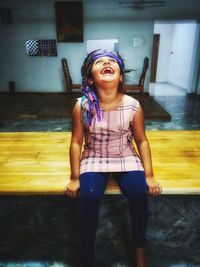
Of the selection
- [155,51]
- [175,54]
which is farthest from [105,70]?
[155,51]

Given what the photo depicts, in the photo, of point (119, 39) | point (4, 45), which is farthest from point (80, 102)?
point (4, 45)

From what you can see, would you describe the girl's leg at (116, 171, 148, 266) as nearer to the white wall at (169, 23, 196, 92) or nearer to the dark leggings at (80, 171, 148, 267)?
the dark leggings at (80, 171, 148, 267)

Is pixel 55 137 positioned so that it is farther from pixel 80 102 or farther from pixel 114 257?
pixel 114 257

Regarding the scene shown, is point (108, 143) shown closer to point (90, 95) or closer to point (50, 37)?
point (90, 95)

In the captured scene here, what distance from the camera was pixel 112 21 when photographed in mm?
7527

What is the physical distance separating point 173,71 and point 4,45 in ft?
24.8

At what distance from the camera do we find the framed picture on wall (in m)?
7.35

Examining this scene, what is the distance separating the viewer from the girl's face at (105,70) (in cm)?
143

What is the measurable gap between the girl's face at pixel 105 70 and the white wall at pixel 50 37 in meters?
6.82

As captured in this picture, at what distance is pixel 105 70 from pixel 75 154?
57 centimetres

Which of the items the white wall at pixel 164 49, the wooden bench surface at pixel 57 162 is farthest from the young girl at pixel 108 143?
the white wall at pixel 164 49

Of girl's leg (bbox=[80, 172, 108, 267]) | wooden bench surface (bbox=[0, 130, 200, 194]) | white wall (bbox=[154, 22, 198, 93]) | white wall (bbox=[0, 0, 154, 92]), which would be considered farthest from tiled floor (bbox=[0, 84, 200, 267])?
white wall (bbox=[154, 22, 198, 93])

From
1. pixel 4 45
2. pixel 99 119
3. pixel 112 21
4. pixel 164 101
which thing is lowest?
pixel 164 101

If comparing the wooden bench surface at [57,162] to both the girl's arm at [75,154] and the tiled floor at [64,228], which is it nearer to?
the girl's arm at [75,154]
